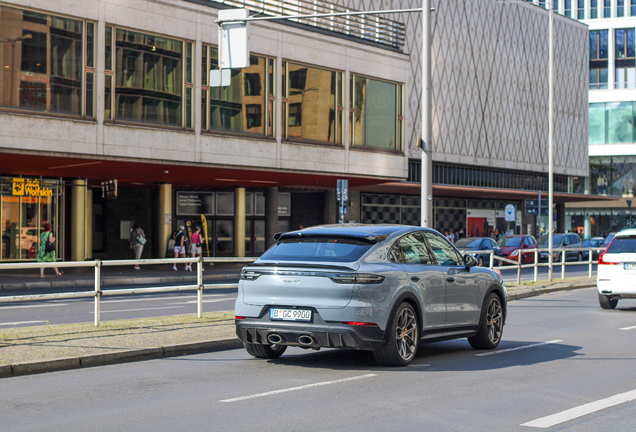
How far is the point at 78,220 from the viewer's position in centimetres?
3059

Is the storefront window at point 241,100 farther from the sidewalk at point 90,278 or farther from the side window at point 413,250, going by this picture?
the side window at point 413,250

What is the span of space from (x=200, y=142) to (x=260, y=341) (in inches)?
772

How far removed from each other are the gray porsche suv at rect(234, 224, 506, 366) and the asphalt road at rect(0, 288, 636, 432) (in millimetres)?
379

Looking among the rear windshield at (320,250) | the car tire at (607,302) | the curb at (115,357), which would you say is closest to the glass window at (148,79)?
the car tire at (607,302)

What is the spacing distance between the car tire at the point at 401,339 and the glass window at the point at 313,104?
72.3 ft

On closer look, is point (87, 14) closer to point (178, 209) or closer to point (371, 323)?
point (178, 209)

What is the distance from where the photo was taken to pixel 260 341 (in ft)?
28.9

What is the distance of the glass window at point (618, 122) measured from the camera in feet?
256

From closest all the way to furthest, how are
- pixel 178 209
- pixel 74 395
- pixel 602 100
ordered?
pixel 74 395
pixel 178 209
pixel 602 100

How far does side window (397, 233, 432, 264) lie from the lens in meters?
9.23

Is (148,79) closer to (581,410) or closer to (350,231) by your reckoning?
(350,231)

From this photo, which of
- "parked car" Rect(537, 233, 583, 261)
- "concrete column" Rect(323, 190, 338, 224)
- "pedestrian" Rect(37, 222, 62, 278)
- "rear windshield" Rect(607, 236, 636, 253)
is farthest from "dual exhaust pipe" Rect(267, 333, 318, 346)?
"parked car" Rect(537, 233, 583, 261)

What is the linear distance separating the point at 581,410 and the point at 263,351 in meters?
Answer: 4.02

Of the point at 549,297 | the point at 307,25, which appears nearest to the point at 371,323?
→ the point at 549,297
